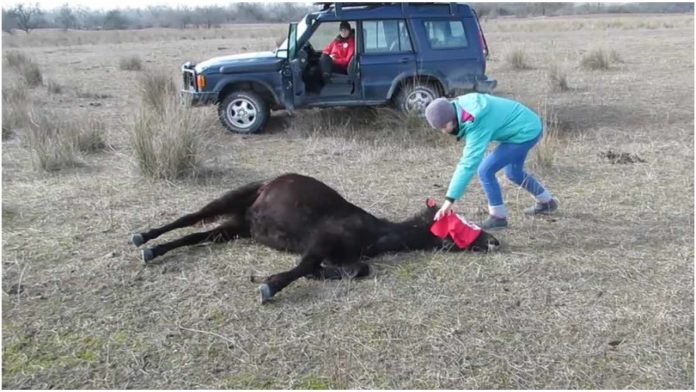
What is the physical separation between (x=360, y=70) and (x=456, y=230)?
5.17m

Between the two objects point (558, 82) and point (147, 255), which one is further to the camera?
point (558, 82)

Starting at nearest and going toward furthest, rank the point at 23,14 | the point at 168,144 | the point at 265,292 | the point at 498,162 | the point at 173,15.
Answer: the point at 265,292 → the point at 498,162 → the point at 168,144 → the point at 23,14 → the point at 173,15

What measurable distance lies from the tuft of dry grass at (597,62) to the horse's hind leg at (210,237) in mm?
14607

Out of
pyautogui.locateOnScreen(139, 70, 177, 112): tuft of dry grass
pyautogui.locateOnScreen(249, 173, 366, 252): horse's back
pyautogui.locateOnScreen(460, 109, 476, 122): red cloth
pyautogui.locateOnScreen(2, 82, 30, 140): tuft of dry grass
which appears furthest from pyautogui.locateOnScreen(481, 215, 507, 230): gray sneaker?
pyautogui.locateOnScreen(2, 82, 30, 140): tuft of dry grass

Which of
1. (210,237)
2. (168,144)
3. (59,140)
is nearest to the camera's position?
(210,237)

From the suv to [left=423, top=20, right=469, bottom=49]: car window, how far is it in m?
0.02

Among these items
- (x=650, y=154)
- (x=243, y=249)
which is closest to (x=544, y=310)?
(x=243, y=249)

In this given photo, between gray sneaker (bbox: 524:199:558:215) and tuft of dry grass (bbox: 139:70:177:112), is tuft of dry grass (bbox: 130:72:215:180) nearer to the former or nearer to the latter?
tuft of dry grass (bbox: 139:70:177:112)

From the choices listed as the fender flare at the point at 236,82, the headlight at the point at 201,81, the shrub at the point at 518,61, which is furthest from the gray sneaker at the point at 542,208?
the shrub at the point at 518,61

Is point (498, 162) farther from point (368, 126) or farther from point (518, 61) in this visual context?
point (518, 61)

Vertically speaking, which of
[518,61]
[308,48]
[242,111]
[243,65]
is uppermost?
[308,48]

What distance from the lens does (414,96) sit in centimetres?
925

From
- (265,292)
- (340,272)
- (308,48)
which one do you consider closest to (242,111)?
(308,48)

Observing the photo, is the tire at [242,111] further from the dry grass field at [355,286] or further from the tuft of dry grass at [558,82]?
the tuft of dry grass at [558,82]
